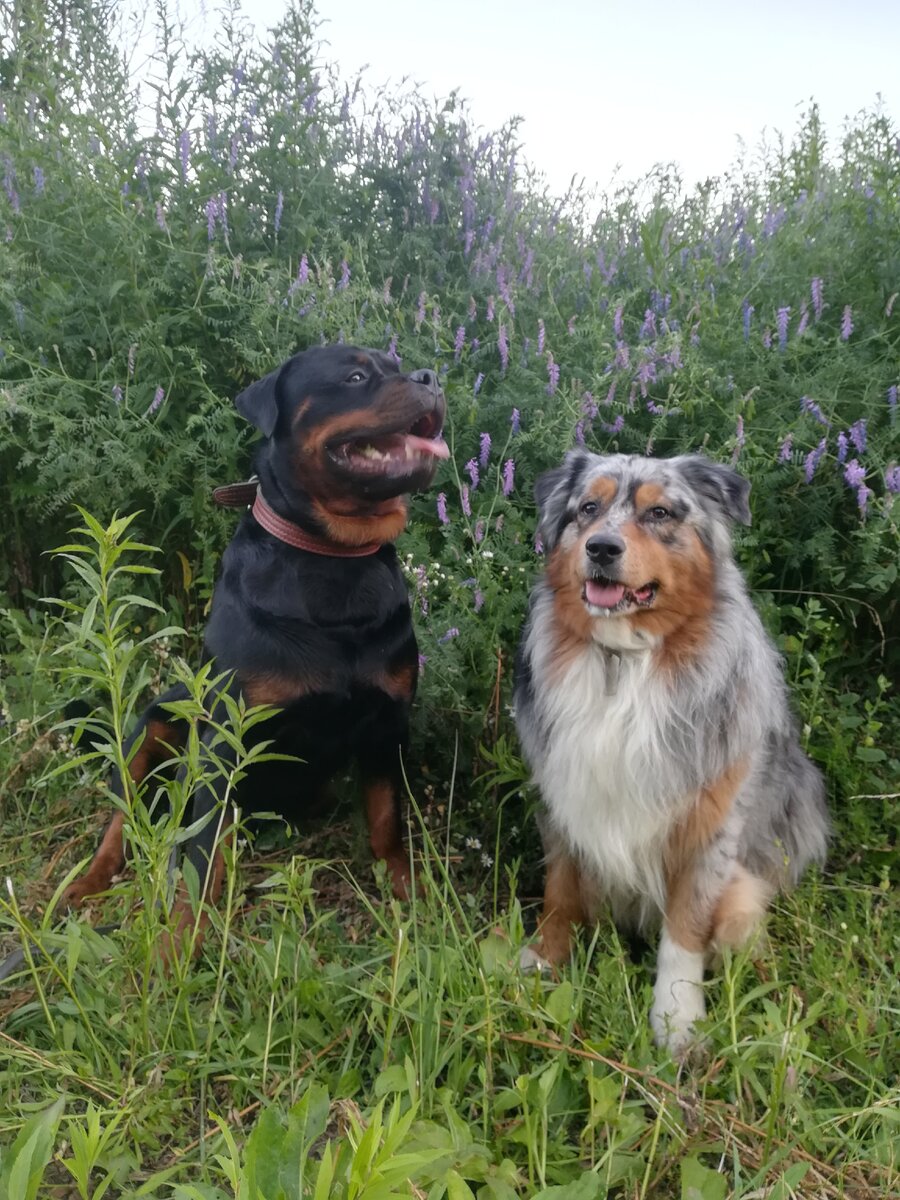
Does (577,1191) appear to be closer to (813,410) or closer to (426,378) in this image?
(426,378)

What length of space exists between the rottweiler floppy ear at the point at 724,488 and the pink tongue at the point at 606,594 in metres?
0.47

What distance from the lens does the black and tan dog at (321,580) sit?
267cm

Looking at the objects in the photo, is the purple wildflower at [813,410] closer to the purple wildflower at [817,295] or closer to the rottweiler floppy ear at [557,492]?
the purple wildflower at [817,295]

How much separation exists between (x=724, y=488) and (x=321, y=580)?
1218mm

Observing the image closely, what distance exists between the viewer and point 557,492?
9.27 feet

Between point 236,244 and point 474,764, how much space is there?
253cm

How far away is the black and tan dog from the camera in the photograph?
8.75ft

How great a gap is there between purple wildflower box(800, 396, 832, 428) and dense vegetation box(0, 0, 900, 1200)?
24mm

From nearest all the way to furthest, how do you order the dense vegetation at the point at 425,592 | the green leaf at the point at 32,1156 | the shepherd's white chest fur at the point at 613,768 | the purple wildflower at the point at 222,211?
the green leaf at the point at 32,1156 < the dense vegetation at the point at 425,592 < the shepherd's white chest fur at the point at 613,768 < the purple wildflower at the point at 222,211

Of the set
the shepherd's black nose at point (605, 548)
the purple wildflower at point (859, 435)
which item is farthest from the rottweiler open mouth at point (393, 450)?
the purple wildflower at point (859, 435)

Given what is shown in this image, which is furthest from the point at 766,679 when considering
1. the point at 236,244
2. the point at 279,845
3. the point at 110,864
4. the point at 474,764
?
the point at 236,244

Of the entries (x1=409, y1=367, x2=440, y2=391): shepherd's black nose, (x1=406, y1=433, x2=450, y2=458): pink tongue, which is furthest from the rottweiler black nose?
(x1=406, y1=433, x2=450, y2=458): pink tongue

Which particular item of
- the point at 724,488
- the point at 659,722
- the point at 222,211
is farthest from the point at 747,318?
the point at 222,211

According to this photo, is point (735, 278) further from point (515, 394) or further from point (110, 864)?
point (110, 864)
